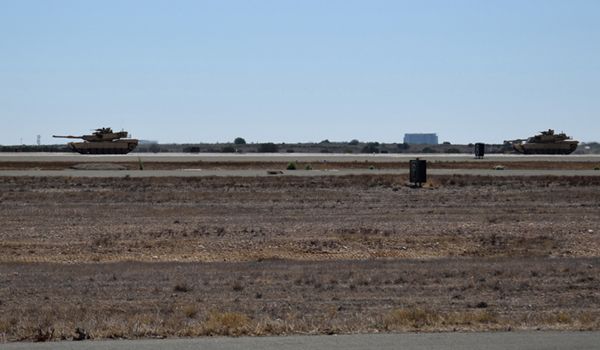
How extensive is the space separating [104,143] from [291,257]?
207 ft

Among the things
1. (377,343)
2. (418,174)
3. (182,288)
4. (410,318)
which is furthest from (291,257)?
(418,174)

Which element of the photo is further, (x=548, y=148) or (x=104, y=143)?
(x=548, y=148)

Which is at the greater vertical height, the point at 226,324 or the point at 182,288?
the point at 226,324

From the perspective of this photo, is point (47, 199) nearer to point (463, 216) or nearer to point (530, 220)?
point (463, 216)

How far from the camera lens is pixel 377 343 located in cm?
917

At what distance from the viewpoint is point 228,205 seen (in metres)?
31.0

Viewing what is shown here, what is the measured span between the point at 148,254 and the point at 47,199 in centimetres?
1364

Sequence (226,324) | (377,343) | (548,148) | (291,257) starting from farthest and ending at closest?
(548,148)
(291,257)
(226,324)
(377,343)

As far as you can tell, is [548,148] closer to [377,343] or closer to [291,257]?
[291,257]

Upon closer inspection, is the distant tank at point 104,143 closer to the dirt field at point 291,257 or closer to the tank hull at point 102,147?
the tank hull at point 102,147

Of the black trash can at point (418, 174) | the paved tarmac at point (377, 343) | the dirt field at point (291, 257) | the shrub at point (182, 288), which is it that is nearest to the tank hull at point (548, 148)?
the dirt field at point (291, 257)

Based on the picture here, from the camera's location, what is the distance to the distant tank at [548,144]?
288ft

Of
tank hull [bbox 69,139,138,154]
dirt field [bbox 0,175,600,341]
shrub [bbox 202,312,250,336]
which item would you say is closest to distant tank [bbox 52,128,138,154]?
tank hull [bbox 69,139,138,154]

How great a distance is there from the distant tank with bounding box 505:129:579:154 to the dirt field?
4938cm
